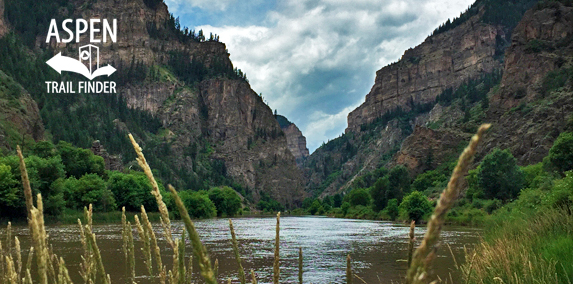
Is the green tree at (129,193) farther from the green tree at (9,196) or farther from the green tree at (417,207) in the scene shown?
the green tree at (417,207)

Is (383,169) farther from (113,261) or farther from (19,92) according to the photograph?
(113,261)

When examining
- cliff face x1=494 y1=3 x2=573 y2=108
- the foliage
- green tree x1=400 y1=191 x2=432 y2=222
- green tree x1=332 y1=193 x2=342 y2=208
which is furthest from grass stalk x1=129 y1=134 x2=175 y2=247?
green tree x1=332 y1=193 x2=342 y2=208

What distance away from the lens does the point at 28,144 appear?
76.9 m

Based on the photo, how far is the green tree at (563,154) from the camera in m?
46.5

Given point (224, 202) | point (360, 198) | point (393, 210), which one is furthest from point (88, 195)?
point (360, 198)

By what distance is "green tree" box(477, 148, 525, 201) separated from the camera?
63.6 m

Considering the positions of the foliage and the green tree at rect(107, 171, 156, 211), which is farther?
the foliage

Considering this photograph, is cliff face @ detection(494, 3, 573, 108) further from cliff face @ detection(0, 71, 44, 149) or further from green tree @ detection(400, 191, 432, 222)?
cliff face @ detection(0, 71, 44, 149)

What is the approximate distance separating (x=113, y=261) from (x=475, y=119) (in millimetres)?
122257

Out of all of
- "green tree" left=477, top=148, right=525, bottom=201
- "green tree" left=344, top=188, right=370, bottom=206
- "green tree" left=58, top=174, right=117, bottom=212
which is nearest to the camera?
"green tree" left=58, top=174, right=117, bottom=212

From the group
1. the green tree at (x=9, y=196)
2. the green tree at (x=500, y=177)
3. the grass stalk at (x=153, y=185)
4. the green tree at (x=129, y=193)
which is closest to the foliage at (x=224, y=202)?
the green tree at (x=129, y=193)

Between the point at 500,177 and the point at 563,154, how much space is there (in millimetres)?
18230

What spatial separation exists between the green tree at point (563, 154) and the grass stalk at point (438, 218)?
53309 mm

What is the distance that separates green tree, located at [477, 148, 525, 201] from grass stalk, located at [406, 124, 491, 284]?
223 ft
